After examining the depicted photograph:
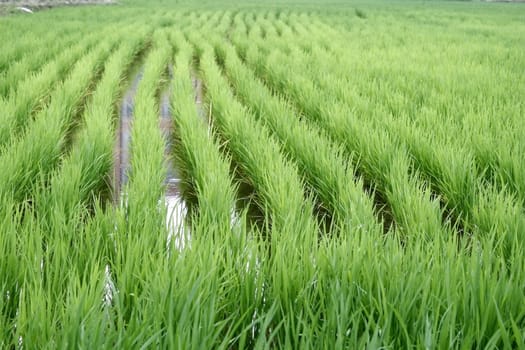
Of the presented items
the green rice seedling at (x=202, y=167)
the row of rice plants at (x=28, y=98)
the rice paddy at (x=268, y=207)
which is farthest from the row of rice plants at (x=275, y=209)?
the row of rice plants at (x=28, y=98)

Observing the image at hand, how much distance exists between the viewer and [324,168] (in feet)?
7.22

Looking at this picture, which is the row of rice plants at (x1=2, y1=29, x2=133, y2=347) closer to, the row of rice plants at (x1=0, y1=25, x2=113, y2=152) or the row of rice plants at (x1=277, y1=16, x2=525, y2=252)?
the row of rice plants at (x1=0, y1=25, x2=113, y2=152)

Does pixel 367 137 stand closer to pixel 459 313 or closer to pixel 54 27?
pixel 459 313

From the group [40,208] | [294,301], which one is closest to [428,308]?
[294,301]

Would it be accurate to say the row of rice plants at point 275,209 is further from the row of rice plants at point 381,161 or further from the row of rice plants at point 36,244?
the row of rice plants at point 36,244

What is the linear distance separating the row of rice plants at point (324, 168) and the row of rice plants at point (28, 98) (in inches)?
49.1

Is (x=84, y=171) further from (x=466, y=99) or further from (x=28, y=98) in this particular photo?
(x=466, y=99)

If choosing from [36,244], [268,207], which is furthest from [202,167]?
[36,244]

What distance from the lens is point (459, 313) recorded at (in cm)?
111

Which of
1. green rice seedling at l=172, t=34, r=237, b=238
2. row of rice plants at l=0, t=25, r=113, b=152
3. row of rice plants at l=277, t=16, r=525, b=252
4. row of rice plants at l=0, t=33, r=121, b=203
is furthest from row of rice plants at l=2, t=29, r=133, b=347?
row of rice plants at l=277, t=16, r=525, b=252

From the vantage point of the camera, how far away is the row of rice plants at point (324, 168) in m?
1.74

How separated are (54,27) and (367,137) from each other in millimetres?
7521

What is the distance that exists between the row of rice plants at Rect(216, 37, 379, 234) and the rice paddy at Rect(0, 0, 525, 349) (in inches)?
0.5

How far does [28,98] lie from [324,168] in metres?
2.08
